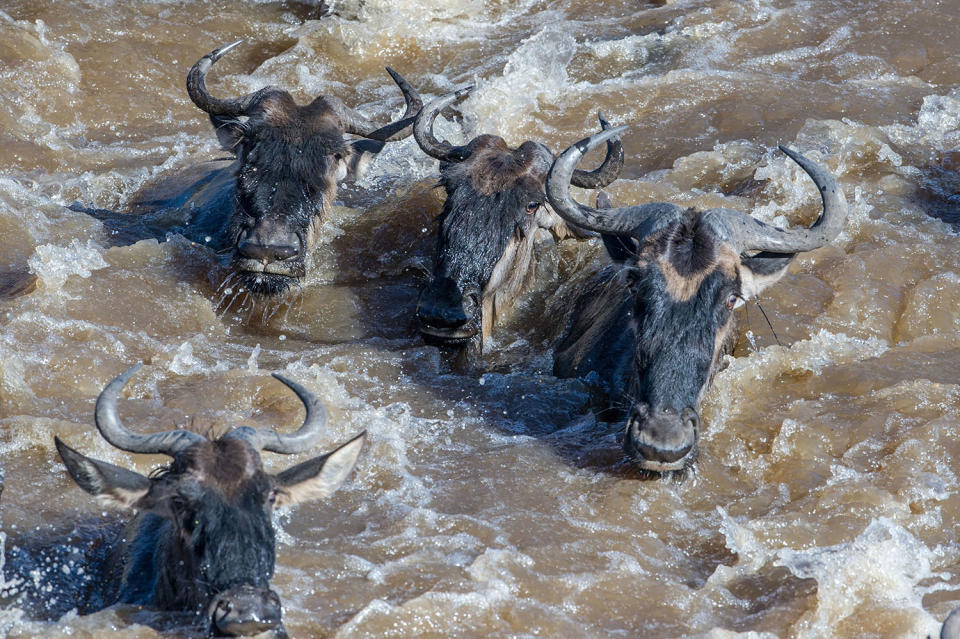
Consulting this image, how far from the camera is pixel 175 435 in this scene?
16.7 feet

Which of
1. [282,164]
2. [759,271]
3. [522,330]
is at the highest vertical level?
[282,164]

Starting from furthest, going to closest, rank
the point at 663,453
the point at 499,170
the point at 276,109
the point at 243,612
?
the point at 276,109, the point at 499,170, the point at 663,453, the point at 243,612

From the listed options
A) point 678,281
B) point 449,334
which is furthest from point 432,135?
point 678,281

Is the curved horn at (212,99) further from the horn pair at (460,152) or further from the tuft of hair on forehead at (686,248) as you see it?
the tuft of hair on forehead at (686,248)

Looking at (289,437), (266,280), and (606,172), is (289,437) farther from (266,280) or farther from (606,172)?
(606,172)

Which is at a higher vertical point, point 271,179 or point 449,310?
point 271,179

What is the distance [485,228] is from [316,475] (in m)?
3.86

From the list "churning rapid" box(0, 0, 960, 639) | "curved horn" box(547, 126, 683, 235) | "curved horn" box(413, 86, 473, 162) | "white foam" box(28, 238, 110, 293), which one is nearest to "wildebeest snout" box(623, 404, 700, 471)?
"churning rapid" box(0, 0, 960, 639)

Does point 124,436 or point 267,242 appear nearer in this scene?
point 124,436

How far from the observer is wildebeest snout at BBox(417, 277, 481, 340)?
322 inches

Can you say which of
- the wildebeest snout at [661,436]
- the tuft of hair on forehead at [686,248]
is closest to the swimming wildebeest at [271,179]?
the tuft of hair on forehead at [686,248]

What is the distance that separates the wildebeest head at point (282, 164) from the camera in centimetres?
902

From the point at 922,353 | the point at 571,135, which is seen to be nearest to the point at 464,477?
the point at 922,353

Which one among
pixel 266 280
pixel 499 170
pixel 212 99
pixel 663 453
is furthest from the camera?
pixel 212 99
